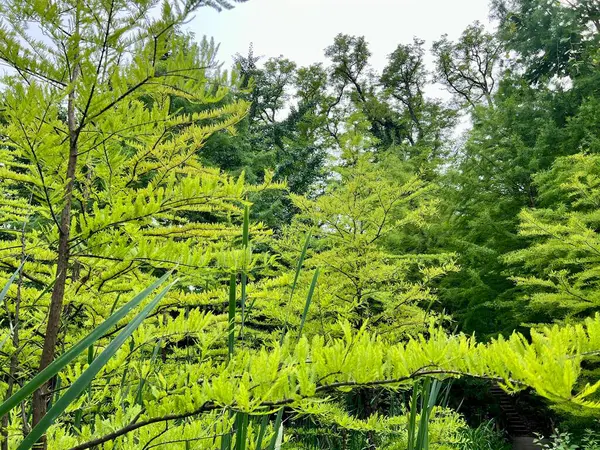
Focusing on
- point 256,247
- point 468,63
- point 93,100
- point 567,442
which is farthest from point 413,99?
point 93,100

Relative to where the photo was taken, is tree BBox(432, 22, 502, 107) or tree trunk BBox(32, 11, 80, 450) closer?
tree trunk BBox(32, 11, 80, 450)

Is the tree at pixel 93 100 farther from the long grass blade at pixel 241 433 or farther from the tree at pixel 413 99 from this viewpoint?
the tree at pixel 413 99

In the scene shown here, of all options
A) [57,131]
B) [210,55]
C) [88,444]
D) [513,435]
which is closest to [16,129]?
[57,131]

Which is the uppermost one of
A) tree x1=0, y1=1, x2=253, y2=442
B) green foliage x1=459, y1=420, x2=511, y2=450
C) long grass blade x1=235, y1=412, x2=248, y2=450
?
tree x1=0, y1=1, x2=253, y2=442

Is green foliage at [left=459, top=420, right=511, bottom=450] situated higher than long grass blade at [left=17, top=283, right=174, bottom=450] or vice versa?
long grass blade at [left=17, top=283, right=174, bottom=450]

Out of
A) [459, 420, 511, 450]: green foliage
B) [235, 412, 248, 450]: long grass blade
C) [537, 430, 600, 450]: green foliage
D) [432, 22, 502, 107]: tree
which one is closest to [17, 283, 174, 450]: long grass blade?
[235, 412, 248, 450]: long grass blade

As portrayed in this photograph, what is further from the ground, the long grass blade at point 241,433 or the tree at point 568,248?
the tree at point 568,248

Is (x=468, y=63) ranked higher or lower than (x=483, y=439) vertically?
higher

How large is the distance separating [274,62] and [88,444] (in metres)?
18.5

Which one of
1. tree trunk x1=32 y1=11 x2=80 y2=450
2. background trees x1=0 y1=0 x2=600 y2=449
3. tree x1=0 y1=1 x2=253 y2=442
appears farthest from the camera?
tree x1=0 y1=1 x2=253 y2=442

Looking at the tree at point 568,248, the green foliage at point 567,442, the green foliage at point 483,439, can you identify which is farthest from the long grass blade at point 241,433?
the green foliage at point 483,439

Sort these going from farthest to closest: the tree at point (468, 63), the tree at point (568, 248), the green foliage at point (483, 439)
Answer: the tree at point (468, 63)
the green foliage at point (483, 439)
the tree at point (568, 248)

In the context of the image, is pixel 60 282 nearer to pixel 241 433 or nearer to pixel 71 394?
pixel 241 433

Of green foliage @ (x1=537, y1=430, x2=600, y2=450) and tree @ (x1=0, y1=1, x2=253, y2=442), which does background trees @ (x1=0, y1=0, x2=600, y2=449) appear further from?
green foliage @ (x1=537, y1=430, x2=600, y2=450)
